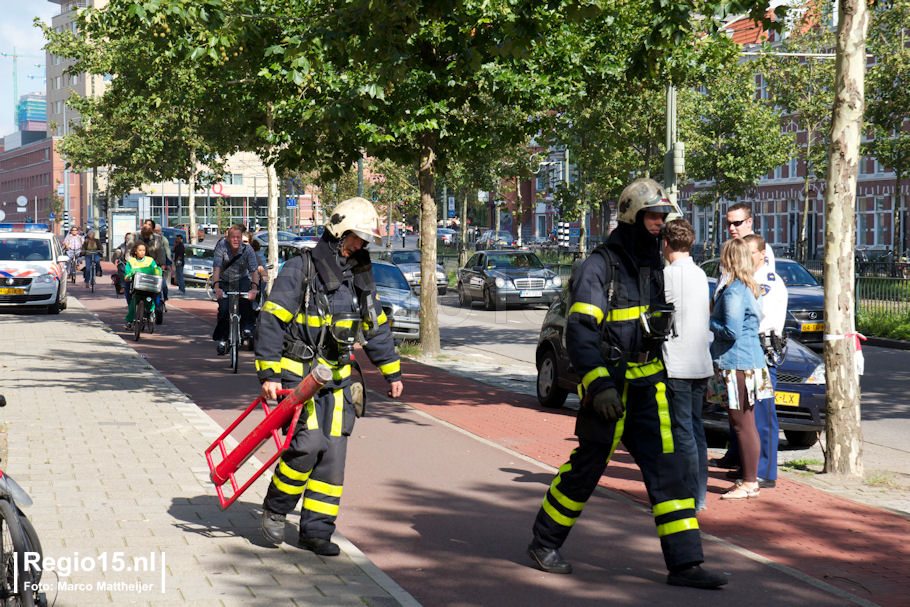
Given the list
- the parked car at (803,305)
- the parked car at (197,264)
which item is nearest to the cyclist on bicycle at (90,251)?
the parked car at (197,264)

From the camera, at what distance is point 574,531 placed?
653 cm

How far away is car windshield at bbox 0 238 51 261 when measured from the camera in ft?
78.9

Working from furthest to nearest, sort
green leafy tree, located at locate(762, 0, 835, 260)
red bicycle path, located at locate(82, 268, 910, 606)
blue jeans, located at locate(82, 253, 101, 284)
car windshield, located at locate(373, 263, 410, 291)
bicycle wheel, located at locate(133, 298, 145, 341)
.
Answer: green leafy tree, located at locate(762, 0, 835, 260) → blue jeans, located at locate(82, 253, 101, 284) → car windshield, located at locate(373, 263, 410, 291) → bicycle wheel, located at locate(133, 298, 145, 341) → red bicycle path, located at locate(82, 268, 910, 606)

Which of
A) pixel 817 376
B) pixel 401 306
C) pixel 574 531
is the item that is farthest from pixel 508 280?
pixel 574 531

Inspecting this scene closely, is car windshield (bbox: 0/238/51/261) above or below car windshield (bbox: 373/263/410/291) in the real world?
above

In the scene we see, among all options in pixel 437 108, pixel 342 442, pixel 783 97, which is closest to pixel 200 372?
pixel 437 108

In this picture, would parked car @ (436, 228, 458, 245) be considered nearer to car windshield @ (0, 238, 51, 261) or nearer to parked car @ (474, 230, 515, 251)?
parked car @ (474, 230, 515, 251)

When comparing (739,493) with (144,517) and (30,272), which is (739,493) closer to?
(144,517)

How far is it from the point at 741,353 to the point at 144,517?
391cm

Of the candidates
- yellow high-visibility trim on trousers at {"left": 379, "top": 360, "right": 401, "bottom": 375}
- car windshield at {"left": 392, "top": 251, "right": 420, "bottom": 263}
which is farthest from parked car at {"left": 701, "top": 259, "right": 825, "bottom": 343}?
car windshield at {"left": 392, "top": 251, "right": 420, "bottom": 263}

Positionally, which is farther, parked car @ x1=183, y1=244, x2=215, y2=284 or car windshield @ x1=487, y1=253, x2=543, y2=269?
parked car @ x1=183, y1=244, x2=215, y2=284

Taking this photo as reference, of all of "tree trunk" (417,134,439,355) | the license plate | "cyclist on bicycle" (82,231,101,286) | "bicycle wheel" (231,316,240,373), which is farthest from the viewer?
"cyclist on bicycle" (82,231,101,286)

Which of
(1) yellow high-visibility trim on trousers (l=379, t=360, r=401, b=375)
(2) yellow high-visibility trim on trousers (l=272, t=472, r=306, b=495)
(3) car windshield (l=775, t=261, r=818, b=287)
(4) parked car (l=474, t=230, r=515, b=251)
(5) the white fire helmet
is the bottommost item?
(2) yellow high-visibility trim on trousers (l=272, t=472, r=306, b=495)

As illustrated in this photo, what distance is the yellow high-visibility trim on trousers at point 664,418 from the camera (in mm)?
5383
